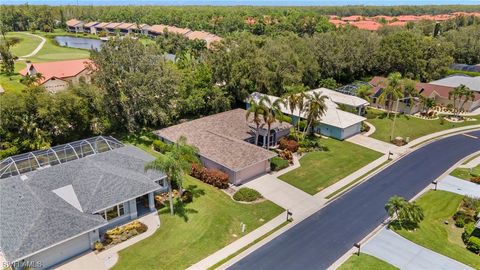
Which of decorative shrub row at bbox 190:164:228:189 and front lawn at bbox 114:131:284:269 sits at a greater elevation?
decorative shrub row at bbox 190:164:228:189

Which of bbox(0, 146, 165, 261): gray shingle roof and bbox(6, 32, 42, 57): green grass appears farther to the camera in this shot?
bbox(6, 32, 42, 57): green grass

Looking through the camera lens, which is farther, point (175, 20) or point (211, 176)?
point (175, 20)

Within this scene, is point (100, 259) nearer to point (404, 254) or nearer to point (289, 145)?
point (404, 254)

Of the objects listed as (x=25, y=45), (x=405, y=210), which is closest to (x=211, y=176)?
(x=405, y=210)

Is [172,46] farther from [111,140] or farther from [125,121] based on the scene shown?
[111,140]

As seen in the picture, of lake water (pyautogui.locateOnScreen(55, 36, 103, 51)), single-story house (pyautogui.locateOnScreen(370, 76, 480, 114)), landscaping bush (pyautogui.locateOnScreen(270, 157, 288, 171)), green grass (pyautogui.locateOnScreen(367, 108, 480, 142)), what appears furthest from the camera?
lake water (pyautogui.locateOnScreen(55, 36, 103, 51))

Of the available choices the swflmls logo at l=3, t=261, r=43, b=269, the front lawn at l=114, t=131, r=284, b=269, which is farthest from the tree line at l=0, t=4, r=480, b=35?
the swflmls logo at l=3, t=261, r=43, b=269

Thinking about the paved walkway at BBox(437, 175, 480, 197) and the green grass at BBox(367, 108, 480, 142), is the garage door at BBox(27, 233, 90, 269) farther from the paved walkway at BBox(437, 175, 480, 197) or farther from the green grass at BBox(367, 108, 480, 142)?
the green grass at BBox(367, 108, 480, 142)

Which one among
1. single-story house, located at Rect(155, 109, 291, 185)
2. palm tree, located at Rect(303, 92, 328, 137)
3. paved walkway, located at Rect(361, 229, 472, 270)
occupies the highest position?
palm tree, located at Rect(303, 92, 328, 137)
